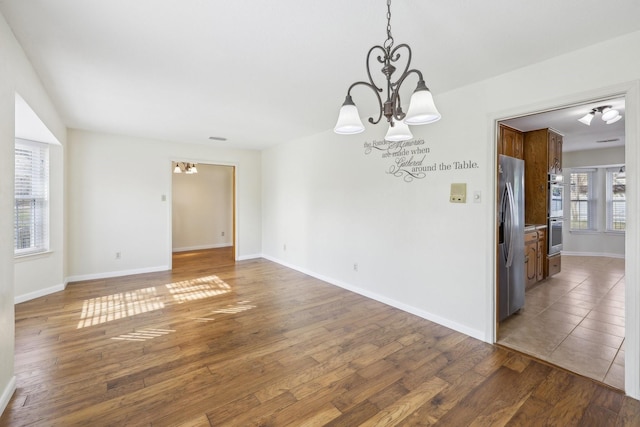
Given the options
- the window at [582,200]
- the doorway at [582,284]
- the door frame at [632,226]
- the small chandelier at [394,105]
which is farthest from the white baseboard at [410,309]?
the window at [582,200]

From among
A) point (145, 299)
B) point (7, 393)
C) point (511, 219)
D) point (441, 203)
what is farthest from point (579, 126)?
point (7, 393)

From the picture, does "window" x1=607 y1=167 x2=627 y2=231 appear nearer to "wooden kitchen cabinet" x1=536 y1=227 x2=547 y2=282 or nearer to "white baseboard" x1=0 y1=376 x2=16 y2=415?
"wooden kitchen cabinet" x1=536 y1=227 x2=547 y2=282

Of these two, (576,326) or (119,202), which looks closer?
(576,326)

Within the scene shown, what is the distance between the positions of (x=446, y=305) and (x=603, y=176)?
6776mm

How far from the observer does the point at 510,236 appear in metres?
3.13

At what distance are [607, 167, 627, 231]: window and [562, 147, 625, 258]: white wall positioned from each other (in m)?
0.09

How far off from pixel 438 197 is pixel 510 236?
2.84ft

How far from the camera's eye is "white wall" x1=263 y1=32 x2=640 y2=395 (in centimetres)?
223

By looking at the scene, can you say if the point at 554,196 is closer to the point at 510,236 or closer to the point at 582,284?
the point at 582,284

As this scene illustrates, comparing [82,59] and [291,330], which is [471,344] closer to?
[291,330]

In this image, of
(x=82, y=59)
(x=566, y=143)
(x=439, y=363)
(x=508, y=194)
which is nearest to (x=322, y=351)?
(x=439, y=363)

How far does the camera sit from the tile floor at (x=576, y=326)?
2.44 meters

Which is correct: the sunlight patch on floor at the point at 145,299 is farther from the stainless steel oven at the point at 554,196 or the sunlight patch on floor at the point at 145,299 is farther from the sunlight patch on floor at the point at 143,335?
the stainless steel oven at the point at 554,196

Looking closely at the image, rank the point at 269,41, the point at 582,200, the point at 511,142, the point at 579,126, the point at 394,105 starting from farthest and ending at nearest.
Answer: the point at 582,200 → the point at 579,126 → the point at 511,142 → the point at 269,41 → the point at 394,105
